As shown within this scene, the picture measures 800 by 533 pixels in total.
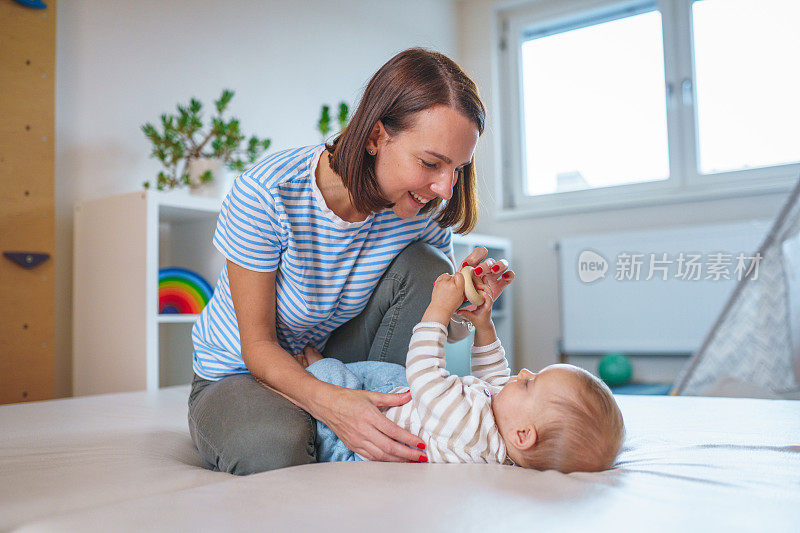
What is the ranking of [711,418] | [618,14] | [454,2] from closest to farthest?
[711,418] → [618,14] → [454,2]

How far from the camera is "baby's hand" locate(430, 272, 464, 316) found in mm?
957

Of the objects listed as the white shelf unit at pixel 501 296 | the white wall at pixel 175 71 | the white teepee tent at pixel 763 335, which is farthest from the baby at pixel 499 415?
the white shelf unit at pixel 501 296

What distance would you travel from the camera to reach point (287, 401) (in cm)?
102

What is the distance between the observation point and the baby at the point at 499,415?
84cm

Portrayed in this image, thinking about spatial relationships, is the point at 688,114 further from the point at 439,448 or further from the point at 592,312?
the point at 439,448

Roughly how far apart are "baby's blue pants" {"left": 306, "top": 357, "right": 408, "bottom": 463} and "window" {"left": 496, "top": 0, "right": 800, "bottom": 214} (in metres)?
2.73

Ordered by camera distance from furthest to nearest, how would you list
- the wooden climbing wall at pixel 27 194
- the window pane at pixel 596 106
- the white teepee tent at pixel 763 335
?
the window pane at pixel 596 106 < the white teepee tent at pixel 763 335 < the wooden climbing wall at pixel 27 194

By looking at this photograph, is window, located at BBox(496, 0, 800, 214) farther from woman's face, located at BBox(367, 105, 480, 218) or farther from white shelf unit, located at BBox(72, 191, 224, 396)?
woman's face, located at BBox(367, 105, 480, 218)

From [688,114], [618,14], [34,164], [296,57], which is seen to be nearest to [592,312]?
[688,114]

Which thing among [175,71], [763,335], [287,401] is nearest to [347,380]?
[287,401]

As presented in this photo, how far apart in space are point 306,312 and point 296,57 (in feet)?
7.53

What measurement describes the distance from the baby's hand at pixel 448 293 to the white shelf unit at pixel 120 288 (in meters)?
1.33

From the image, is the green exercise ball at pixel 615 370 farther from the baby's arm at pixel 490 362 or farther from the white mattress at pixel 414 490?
the baby's arm at pixel 490 362

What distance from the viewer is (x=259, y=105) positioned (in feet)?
9.68
